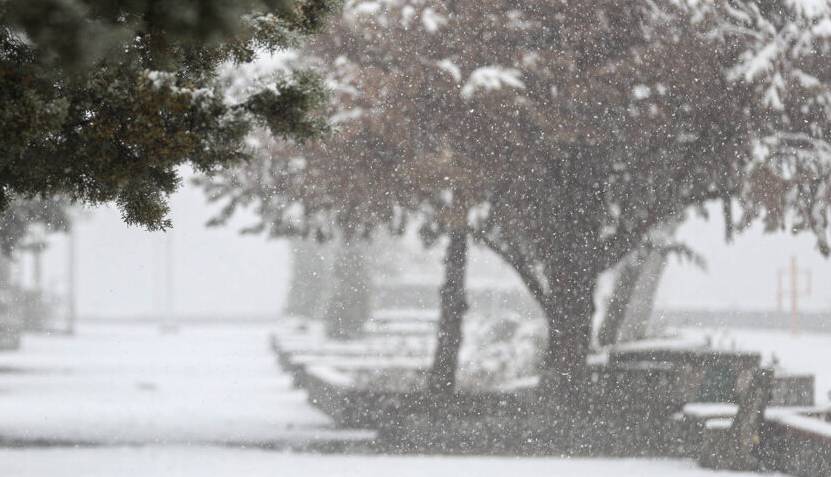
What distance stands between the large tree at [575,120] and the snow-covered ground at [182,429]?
9.23 feet

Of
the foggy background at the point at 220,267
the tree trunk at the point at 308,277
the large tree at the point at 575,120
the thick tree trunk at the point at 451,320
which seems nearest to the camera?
the large tree at the point at 575,120

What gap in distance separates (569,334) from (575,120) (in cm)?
295

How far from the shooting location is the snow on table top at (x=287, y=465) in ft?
39.4

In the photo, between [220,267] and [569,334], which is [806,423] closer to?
[569,334]

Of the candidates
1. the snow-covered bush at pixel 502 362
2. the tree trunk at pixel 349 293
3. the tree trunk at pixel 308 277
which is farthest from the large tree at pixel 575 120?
the tree trunk at pixel 308 277

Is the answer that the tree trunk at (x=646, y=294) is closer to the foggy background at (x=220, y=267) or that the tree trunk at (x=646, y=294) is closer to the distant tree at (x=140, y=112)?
the distant tree at (x=140, y=112)

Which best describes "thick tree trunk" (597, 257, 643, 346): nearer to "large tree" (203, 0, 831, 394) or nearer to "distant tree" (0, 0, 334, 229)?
"large tree" (203, 0, 831, 394)

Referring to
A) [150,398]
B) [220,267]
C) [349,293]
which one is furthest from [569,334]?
[220,267]

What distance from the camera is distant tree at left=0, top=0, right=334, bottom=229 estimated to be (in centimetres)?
591

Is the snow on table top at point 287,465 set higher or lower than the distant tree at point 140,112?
lower

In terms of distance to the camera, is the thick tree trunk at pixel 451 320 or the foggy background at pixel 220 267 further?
the foggy background at pixel 220 267

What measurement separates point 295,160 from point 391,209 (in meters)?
1.29

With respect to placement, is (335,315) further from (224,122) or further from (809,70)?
(224,122)

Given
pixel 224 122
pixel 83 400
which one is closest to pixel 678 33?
pixel 224 122
